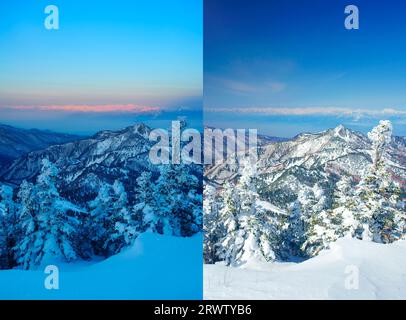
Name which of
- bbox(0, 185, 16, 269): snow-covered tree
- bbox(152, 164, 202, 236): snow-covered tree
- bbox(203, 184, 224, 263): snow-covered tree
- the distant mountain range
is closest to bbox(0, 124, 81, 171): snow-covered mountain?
bbox(0, 185, 16, 269): snow-covered tree

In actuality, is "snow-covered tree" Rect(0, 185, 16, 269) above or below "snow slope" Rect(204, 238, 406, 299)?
below

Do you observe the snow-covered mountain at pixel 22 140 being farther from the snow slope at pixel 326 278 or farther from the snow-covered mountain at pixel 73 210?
the snow slope at pixel 326 278

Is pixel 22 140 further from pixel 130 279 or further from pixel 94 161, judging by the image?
pixel 130 279

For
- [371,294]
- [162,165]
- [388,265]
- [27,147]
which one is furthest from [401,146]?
[27,147]

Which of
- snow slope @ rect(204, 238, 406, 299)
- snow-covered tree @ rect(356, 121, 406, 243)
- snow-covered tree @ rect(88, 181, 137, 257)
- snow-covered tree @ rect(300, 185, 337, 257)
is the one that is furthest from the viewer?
snow-covered tree @ rect(88, 181, 137, 257)

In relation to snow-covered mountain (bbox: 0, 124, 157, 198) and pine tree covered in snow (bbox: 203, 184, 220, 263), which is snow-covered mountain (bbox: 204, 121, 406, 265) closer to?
pine tree covered in snow (bbox: 203, 184, 220, 263)

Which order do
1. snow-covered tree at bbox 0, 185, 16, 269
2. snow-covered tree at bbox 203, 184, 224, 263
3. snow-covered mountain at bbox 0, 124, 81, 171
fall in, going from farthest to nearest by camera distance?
snow-covered mountain at bbox 0, 124, 81, 171
snow-covered tree at bbox 203, 184, 224, 263
snow-covered tree at bbox 0, 185, 16, 269

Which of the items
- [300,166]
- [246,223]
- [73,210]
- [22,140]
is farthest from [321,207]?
[22,140]
